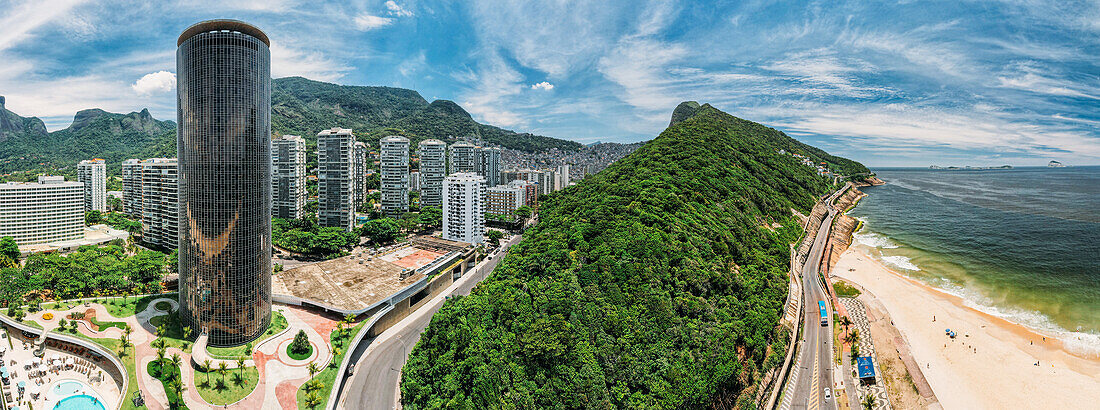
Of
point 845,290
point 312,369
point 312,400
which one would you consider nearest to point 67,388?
point 312,369

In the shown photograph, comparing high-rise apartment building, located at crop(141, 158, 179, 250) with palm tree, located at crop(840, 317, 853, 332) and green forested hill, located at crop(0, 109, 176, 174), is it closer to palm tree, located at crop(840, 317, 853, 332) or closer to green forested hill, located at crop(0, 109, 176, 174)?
palm tree, located at crop(840, 317, 853, 332)

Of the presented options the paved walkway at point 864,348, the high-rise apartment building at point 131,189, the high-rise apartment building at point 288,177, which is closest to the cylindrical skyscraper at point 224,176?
the high-rise apartment building at point 288,177

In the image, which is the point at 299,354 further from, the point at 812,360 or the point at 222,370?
the point at 812,360

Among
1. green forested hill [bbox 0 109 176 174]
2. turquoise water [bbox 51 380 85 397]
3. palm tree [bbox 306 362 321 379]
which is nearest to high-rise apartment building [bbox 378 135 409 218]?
turquoise water [bbox 51 380 85 397]

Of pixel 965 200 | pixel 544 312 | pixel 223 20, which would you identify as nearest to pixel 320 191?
pixel 223 20

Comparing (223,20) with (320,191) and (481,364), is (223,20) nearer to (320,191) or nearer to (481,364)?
(481,364)

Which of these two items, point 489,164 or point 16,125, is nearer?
point 489,164

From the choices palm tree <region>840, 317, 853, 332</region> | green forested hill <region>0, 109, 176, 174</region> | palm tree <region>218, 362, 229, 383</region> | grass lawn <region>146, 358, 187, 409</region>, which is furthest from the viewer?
green forested hill <region>0, 109, 176, 174</region>

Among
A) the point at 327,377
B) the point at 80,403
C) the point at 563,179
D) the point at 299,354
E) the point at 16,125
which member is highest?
the point at 16,125
